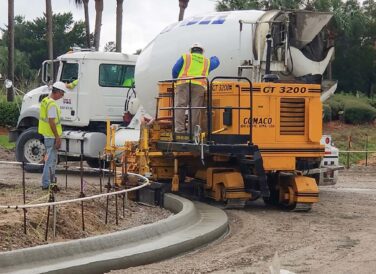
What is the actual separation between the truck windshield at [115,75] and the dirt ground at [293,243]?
629 centimetres

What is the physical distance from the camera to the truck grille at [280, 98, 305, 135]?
41.8ft

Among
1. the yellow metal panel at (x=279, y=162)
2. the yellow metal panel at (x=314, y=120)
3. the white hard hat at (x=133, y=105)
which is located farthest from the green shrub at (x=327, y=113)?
the yellow metal panel at (x=279, y=162)

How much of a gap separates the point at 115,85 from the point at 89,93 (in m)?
0.73

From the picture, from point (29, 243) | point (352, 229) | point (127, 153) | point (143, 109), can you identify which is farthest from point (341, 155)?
point (29, 243)

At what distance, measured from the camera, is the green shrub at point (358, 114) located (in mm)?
36562

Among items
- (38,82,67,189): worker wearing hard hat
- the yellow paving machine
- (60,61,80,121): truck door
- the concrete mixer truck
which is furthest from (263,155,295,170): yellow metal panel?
(60,61,80,121): truck door

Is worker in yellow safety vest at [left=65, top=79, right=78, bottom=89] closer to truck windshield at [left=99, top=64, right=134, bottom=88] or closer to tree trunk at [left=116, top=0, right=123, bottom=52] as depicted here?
truck windshield at [left=99, top=64, right=134, bottom=88]

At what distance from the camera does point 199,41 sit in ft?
48.0

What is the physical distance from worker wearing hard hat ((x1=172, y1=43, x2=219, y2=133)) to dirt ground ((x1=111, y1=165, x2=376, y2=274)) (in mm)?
1915

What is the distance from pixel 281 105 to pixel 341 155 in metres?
14.7

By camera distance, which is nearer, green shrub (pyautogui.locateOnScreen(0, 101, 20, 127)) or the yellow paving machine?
the yellow paving machine

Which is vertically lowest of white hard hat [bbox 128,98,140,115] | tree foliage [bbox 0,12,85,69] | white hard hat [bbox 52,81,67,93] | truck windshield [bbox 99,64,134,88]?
white hard hat [bbox 128,98,140,115]

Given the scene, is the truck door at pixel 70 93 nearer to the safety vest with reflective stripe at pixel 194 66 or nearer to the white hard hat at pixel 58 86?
the white hard hat at pixel 58 86

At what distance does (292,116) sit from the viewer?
504 inches
